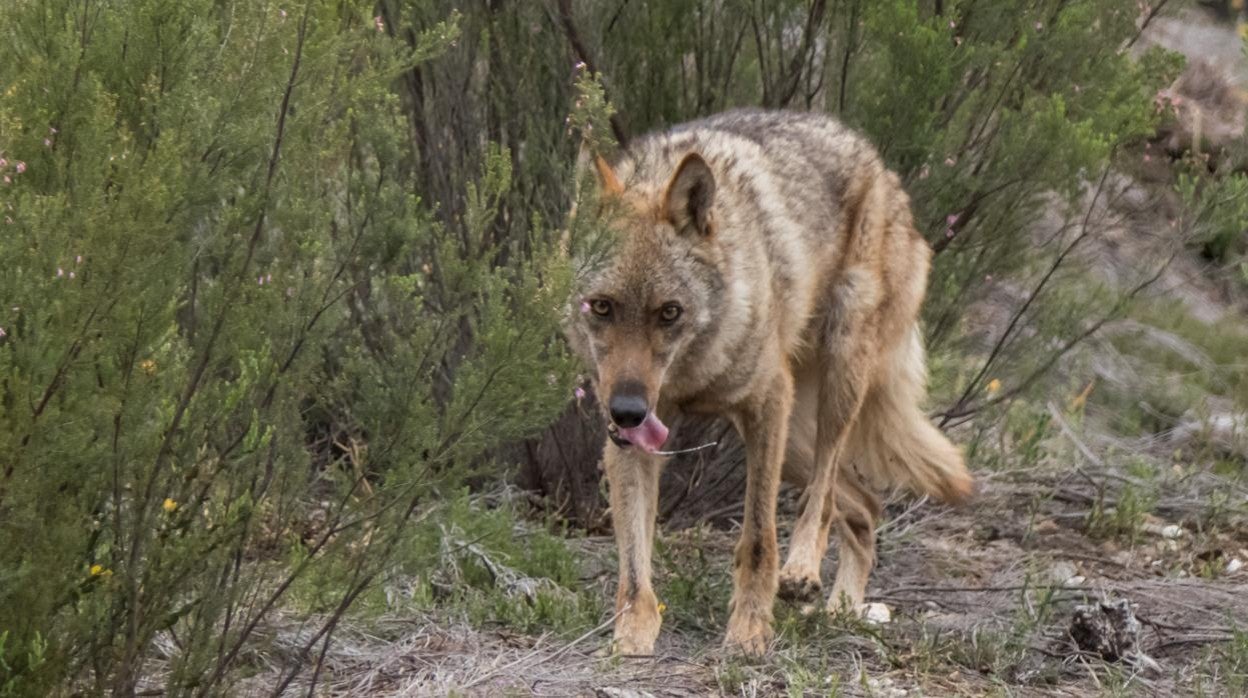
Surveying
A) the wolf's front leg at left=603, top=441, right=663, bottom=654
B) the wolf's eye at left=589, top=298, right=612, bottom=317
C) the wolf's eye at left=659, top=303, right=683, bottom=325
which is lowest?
the wolf's front leg at left=603, top=441, right=663, bottom=654

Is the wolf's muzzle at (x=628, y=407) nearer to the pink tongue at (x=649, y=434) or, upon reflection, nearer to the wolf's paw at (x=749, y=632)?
the pink tongue at (x=649, y=434)

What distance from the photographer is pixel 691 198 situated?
18.3 ft

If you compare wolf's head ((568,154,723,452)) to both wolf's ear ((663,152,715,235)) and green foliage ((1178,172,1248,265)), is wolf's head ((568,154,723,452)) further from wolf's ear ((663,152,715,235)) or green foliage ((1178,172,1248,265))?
green foliage ((1178,172,1248,265))

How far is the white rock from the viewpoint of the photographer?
19.6 ft

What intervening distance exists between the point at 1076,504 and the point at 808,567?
87.7 inches

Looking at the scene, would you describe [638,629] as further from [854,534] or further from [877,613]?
[854,534]

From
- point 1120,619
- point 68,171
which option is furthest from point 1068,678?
point 68,171

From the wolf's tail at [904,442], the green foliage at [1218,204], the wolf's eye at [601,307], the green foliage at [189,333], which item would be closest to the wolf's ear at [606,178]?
the wolf's eye at [601,307]

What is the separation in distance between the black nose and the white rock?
4.44ft

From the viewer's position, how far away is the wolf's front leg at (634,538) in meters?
5.48

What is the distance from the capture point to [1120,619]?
5492 mm

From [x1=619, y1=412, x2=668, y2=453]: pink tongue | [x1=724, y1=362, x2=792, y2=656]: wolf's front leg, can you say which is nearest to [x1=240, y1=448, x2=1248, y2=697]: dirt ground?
[x1=724, y1=362, x2=792, y2=656]: wolf's front leg

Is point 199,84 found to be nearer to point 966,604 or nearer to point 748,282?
point 748,282

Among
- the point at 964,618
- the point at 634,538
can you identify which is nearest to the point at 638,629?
the point at 634,538
